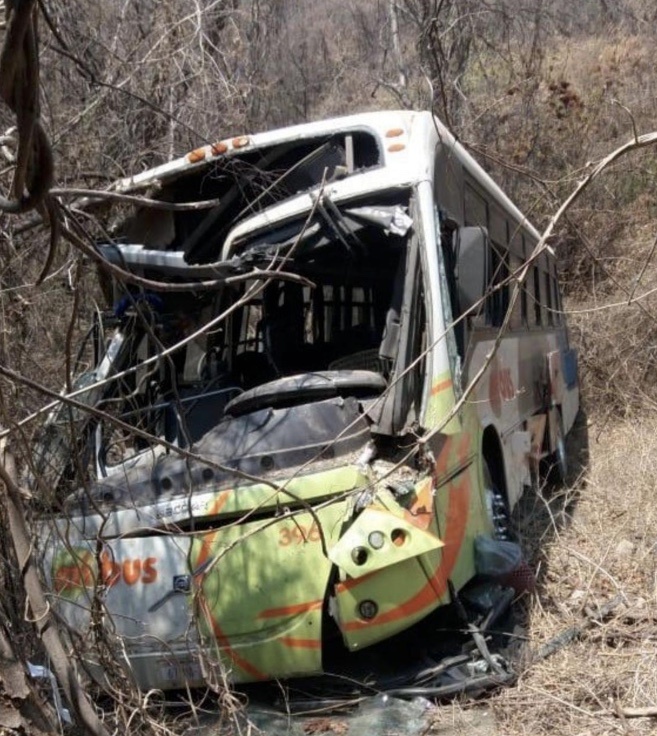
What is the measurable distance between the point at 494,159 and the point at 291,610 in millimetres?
2218

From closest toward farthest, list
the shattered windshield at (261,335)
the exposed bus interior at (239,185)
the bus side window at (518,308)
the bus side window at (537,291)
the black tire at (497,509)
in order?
the shattered windshield at (261,335), the exposed bus interior at (239,185), the black tire at (497,509), the bus side window at (518,308), the bus side window at (537,291)

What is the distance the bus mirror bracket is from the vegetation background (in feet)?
1.44

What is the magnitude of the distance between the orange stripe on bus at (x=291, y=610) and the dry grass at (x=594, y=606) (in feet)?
3.21

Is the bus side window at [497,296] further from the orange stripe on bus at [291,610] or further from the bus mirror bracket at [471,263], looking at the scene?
the orange stripe on bus at [291,610]

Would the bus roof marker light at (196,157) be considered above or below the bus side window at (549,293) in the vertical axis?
above

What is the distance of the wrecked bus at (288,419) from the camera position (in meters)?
4.71

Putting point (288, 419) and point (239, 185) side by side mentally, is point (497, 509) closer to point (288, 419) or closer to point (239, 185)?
point (288, 419)

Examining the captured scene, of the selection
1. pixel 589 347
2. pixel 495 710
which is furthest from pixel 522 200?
pixel 495 710

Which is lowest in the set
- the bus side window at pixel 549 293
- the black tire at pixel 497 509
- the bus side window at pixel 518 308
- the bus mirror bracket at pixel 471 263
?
the black tire at pixel 497 509

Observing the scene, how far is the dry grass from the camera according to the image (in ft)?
15.7

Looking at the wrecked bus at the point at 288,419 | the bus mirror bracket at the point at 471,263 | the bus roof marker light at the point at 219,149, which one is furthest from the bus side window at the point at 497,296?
the bus roof marker light at the point at 219,149

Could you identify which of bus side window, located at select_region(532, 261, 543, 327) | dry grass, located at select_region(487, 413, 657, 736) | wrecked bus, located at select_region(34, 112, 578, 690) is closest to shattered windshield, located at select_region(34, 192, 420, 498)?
wrecked bus, located at select_region(34, 112, 578, 690)

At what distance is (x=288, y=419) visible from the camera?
16.8 ft

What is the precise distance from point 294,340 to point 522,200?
10392 millimetres
